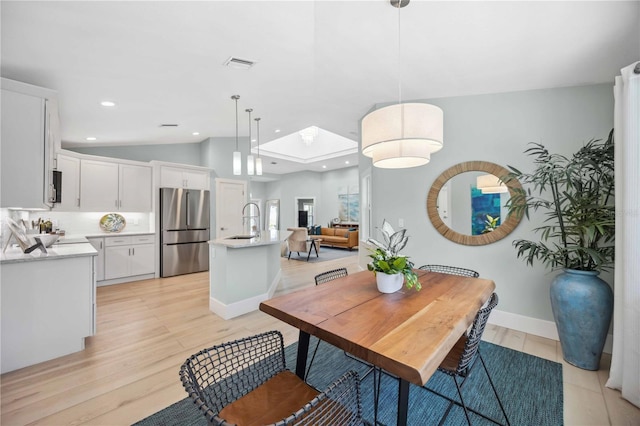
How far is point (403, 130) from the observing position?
5.86 feet

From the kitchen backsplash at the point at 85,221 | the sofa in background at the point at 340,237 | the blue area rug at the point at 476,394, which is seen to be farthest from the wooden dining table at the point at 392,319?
the sofa in background at the point at 340,237

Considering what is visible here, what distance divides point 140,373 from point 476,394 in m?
2.51

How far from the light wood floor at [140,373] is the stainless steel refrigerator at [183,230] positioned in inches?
65.2

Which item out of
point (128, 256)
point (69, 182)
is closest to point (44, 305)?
point (128, 256)

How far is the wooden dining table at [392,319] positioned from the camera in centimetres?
107

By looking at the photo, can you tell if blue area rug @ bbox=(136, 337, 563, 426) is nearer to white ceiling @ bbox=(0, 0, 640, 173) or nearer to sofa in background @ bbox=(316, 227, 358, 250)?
white ceiling @ bbox=(0, 0, 640, 173)

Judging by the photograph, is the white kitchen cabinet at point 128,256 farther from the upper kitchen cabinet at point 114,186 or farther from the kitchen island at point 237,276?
the kitchen island at point 237,276

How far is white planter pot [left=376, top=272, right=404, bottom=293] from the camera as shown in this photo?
1.77m

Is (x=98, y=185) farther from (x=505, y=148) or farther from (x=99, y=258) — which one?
(x=505, y=148)

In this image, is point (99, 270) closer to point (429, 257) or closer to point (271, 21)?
point (271, 21)

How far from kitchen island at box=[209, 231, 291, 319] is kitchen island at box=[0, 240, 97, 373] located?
1.19m

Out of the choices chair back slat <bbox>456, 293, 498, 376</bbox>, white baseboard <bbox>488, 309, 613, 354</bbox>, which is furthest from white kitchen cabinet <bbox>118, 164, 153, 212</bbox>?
white baseboard <bbox>488, 309, 613, 354</bbox>

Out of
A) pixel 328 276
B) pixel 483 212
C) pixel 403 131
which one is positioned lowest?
pixel 328 276

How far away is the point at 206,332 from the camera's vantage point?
9.42 feet
